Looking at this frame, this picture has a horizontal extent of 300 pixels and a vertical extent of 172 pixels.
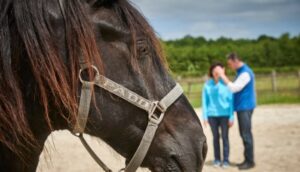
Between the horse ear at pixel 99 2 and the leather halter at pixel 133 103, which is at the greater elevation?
the horse ear at pixel 99 2

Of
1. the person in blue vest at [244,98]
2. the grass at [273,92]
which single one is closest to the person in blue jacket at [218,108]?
the person in blue vest at [244,98]

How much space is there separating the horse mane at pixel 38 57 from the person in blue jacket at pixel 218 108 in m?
4.94

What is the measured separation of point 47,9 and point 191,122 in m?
0.93

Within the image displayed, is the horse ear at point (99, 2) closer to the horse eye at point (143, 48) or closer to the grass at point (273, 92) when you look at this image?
the horse eye at point (143, 48)

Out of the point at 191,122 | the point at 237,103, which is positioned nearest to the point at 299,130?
the point at 237,103

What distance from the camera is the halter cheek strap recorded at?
1.74m

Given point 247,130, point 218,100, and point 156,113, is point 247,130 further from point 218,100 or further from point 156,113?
point 156,113

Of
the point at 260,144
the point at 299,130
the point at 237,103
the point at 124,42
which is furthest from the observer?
the point at 299,130

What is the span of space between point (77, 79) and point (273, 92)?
64.7 ft

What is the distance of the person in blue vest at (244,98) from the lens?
6133mm

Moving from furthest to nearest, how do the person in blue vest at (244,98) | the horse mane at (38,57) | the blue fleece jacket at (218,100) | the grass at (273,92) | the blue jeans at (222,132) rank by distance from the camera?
1. the grass at (273,92)
2. the blue jeans at (222,132)
3. the blue fleece jacket at (218,100)
4. the person in blue vest at (244,98)
5. the horse mane at (38,57)

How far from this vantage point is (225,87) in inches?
257

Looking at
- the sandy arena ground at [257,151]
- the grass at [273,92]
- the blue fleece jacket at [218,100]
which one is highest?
the blue fleece jacket at [218,100]

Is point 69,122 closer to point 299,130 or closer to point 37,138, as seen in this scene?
point 37,138
